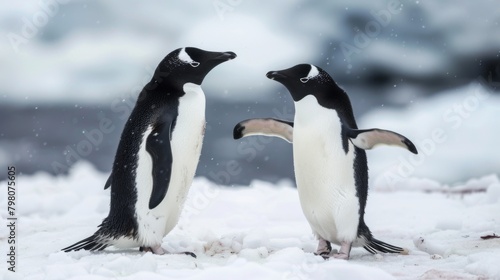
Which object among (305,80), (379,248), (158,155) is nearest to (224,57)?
(305,80)

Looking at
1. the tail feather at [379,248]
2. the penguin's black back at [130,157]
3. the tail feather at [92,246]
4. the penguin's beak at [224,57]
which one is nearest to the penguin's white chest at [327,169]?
the tail feather at [379,248]

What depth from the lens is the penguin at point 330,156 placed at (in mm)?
2936

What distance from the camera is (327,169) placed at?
116 inches

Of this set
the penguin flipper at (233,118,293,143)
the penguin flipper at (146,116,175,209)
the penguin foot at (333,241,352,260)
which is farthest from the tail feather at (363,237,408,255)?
the penguin flipper at (146,116,175,209)

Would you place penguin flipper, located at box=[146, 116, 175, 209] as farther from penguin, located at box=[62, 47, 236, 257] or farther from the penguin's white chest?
the penguin's white chest

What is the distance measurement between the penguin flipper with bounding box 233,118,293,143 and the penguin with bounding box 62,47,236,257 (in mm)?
286

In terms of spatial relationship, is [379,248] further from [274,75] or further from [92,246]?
[92,246]

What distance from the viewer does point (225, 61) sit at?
3.09m

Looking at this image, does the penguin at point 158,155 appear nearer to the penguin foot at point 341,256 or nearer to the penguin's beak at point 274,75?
the penguin's beak at point 274,75

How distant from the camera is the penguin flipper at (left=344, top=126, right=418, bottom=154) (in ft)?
9.48

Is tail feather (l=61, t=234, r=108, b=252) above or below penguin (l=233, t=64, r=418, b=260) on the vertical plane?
below

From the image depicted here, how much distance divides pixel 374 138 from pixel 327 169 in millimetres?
239

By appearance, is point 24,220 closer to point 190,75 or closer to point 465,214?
point 190,75

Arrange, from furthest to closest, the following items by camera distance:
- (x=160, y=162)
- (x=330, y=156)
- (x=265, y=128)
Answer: (x=265, y=128) → (x=330, y=156) → (x=160, y=162)
